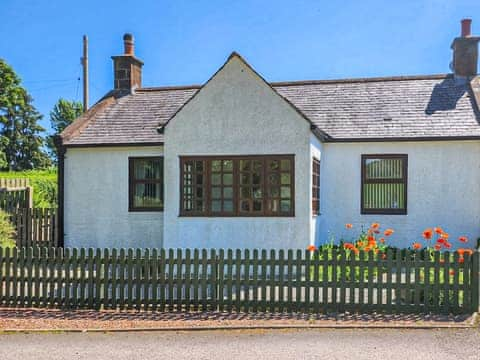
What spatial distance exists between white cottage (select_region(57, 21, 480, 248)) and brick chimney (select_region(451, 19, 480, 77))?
3 cm

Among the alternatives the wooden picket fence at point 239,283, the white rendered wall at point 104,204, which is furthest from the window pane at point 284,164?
the white rendered wall at point 104,204

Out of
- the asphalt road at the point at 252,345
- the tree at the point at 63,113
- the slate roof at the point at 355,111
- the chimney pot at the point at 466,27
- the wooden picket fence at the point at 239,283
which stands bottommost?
the asphalt road at the point at 252,345

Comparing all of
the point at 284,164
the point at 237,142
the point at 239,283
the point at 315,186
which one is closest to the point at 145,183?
the point at 237,142

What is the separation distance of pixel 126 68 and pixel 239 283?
1264 cm

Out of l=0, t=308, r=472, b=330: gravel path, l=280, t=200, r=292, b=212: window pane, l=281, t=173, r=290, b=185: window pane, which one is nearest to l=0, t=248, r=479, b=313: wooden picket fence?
l=0, t=308, r=472, b=330: gravel path

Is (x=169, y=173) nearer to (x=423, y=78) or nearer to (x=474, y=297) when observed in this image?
(x=474, y=297)

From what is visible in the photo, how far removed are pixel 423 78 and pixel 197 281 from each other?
1220 cm

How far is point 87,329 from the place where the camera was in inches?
281

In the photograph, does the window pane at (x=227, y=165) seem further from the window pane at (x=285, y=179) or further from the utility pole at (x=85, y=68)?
the utility pole at (x=85, y=68)

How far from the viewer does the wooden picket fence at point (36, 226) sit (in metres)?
15.4

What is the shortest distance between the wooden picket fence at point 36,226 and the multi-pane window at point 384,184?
9916 millimetres

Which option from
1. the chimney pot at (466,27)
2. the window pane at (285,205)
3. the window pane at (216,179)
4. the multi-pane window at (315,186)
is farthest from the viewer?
the chimney pot at (466,27)

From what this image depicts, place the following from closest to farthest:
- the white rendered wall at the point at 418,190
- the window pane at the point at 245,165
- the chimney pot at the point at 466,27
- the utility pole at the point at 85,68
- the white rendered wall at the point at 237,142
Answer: the white rendered wall at the point at 237,142, the window pane at the point at 245,165, the white rendered wall at the point at 418,190, the chimney pot at the point at 466,27, the utility pole at the point at 85,68

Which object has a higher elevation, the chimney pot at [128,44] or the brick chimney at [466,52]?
the chimney pot at [128,44]
